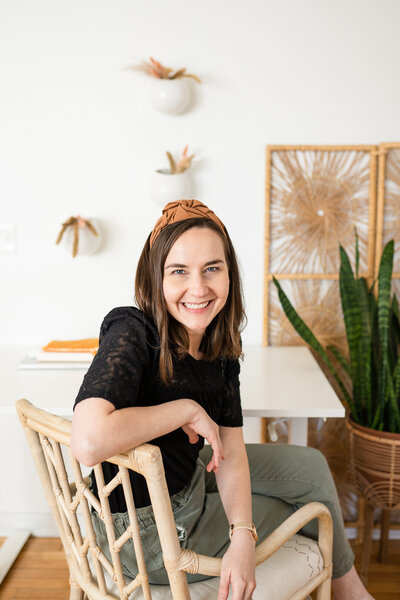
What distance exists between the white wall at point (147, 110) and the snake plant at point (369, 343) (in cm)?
40

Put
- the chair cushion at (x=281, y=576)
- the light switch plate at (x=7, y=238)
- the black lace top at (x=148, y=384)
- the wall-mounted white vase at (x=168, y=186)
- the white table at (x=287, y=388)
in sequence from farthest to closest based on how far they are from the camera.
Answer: the light switch plate at (x=7, y=238), the wall-mounted white vase at (x=168, y=186), the white table at (x=287, y=388), the chair cushion at (x=281, y=576), the black lace top at (x=148, y=384)

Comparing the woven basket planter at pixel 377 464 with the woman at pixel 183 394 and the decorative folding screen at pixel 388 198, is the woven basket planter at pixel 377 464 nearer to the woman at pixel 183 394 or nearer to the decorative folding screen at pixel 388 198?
the woman at pixel 183 394

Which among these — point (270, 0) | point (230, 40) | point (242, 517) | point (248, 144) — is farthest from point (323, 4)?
point (242, 517)

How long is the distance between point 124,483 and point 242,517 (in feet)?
1.15

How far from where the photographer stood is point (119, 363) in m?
0.98

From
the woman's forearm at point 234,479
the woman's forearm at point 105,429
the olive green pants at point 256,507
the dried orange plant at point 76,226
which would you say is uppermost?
the dried orange plant at point 76,226

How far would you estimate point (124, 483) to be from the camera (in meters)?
0.90

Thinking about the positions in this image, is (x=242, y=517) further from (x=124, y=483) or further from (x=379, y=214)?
(x=379, y=214)

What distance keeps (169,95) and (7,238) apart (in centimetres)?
82

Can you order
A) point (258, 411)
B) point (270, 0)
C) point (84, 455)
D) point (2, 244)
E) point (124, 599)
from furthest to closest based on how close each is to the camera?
point (2, 244)
point (270, 0)
point (258, 411)
point (124, 599)
point (84, 455)

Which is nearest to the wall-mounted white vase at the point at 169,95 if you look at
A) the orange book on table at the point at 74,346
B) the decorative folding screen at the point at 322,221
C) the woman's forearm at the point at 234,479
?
the decorative folding screen at the point at 322,221

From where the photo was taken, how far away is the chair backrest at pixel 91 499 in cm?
85

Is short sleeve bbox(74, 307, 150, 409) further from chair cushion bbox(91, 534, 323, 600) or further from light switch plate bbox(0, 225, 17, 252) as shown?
light switch plate bbox(0, 225, 17, 252)

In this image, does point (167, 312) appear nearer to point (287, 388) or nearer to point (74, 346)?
point (287, 388)
